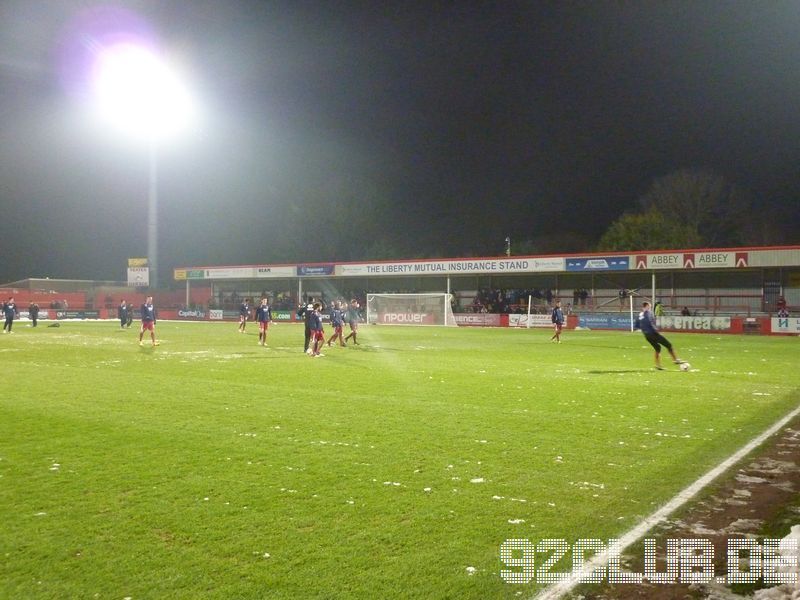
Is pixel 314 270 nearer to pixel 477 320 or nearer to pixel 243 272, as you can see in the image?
pixel 243 272

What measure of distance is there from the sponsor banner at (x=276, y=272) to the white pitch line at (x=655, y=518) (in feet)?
175

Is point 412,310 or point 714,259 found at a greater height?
point 714,259

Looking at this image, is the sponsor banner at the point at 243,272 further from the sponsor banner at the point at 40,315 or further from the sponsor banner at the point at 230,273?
the sponsor banner at the point at 40,315

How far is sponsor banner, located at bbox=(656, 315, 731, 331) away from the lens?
4016 cm

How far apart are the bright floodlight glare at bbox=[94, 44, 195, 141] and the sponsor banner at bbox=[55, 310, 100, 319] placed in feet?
59.8

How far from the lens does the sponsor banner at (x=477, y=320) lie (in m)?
48.2

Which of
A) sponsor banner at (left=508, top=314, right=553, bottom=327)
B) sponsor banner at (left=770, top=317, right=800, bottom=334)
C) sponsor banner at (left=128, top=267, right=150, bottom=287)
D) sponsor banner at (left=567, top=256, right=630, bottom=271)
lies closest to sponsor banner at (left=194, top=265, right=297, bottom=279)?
sponsor banner at (left=128, top=267, right=150, bottom=287)

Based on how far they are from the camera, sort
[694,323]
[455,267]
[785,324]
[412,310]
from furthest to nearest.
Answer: [455,267] → [412,310] → [694,323] → [785,324]

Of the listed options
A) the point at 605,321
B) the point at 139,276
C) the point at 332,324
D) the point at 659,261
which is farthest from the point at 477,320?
the point at 139,276

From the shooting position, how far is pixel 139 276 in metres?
62.3

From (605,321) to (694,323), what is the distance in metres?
5.45

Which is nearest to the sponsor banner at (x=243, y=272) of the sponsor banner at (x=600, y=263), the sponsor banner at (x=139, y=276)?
the sponsor banner at (x=139, y=276)

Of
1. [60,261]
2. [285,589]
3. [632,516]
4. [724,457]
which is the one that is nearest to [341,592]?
[285,589]

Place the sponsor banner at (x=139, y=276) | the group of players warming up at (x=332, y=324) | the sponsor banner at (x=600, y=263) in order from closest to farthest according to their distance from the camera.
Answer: the group of players warming up at (x=332, y=324) → the sponsor banner at (x=600, y=263) → the sponsor banner at (x=139, y=276)
